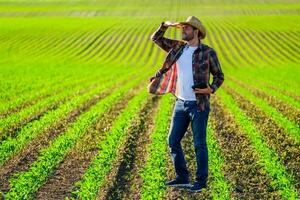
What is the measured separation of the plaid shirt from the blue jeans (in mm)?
145

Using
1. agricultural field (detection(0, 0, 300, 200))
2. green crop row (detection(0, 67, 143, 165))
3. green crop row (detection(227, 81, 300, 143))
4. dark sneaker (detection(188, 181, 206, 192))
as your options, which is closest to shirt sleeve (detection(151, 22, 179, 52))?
dark sneaker (detection(188, 181, 206, 192))

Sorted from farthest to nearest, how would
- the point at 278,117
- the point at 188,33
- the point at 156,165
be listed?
the point at 278,117 < the point at 156,165 < the point at 188,33

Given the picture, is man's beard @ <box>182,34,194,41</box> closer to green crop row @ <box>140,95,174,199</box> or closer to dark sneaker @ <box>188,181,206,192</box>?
dark sneaker @ <box>188,181,206,192</box>

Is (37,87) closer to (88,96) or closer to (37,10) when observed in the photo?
(88,96)

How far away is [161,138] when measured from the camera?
11742 millimetres

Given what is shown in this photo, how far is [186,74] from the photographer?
7445 mm

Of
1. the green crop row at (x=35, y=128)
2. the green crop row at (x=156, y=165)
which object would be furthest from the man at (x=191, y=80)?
the green crop row at (x=35, y=128)

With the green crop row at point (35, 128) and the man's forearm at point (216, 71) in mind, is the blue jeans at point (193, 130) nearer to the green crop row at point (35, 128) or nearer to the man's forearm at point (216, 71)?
the man's forearm at point (216, 71)

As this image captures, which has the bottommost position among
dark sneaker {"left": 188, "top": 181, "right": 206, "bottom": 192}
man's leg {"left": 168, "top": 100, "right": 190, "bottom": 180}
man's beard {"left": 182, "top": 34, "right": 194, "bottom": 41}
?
dark sneaker {"left": 188, "top": 181, "right": 206, "bottom": 192}

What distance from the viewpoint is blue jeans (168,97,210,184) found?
7480 mm

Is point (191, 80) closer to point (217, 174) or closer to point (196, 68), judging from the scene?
point (196, 68)

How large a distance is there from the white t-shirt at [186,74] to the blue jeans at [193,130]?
0.12 meters

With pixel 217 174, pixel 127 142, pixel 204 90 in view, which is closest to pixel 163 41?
pixel 204 90

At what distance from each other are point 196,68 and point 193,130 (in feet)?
3.10
